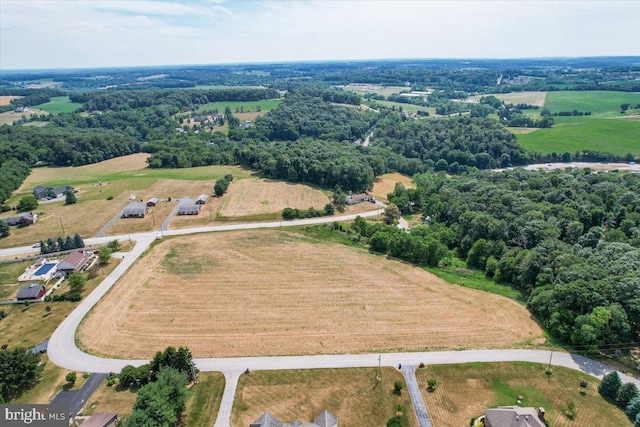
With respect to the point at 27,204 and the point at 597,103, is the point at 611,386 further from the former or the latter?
the point at 597,103

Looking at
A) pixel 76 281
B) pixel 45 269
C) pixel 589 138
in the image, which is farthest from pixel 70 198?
pixel 589 138

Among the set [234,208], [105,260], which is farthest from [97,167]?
[105,260]

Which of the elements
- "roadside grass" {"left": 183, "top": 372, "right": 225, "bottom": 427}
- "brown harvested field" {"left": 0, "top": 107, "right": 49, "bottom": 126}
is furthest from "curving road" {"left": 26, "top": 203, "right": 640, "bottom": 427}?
"brown harvested field" {"left": 0, "top": 107, "right": 49, "bottom": 126}

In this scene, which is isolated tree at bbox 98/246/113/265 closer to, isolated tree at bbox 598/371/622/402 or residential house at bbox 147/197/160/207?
residential house at bbox 147/197/160/207

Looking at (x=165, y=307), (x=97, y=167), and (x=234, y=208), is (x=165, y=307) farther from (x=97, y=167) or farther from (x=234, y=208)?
(x=97, y=167)

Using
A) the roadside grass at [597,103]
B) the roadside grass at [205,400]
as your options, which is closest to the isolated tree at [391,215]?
the roadside grass at [205,400]

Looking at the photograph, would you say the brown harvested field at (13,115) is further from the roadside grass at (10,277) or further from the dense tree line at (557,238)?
the dense tree line at (557,238)
